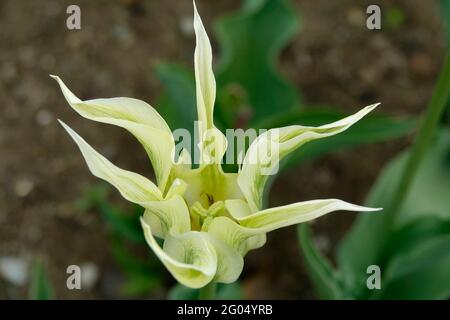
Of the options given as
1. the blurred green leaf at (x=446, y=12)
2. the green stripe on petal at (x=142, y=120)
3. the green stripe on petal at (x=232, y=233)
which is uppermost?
the blurred green leaf at (x=446, y=12)

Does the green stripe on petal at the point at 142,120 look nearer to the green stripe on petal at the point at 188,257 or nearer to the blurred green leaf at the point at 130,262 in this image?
the green stripe on petal at the point at 188,257

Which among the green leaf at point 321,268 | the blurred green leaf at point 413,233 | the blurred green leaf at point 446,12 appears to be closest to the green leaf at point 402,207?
the blurred green leaf at point 413,233

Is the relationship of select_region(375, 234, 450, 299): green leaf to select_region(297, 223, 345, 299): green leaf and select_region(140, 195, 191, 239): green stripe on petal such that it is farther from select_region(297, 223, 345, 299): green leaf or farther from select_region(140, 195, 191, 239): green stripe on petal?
select_region(140, 195, 191, 239): green stripe on petal

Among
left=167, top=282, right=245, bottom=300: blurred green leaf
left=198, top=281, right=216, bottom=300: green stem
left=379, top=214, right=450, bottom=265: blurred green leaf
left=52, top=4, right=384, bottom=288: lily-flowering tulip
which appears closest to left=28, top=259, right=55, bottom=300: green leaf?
left=167, top=282, right=245, bottom=300: blurred green leaf

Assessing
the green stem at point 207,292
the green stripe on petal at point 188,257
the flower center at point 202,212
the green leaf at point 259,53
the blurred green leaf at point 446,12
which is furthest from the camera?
the green leaf at point 259,53
